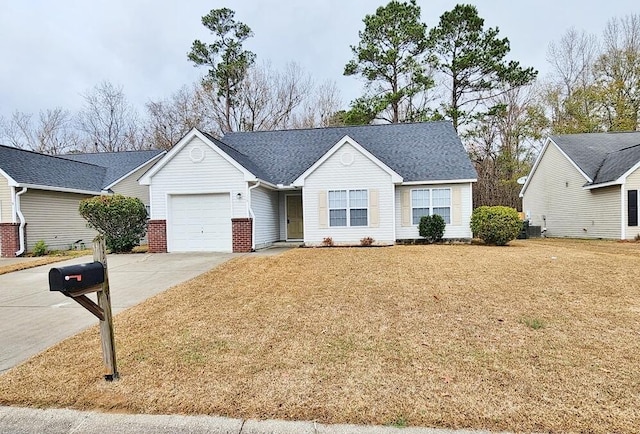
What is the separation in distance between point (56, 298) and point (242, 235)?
6870 mm

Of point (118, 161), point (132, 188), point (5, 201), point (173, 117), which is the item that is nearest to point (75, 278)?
point (5, 201)

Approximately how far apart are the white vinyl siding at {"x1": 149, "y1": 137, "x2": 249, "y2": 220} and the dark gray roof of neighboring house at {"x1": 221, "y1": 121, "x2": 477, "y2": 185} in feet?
4.49

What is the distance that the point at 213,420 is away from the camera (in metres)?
3.09

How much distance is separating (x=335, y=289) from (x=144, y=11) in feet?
57.6

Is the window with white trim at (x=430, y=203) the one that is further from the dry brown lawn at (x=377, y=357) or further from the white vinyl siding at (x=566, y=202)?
the white vinyl siding at (x=566, y=202)

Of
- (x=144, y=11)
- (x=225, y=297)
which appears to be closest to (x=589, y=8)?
(x=144, y=11)

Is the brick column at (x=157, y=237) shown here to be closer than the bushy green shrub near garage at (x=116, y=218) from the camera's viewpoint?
No

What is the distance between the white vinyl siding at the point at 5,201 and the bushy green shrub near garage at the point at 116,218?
11.7 ft

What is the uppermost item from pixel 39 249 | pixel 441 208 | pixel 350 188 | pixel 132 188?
pixel 132 188

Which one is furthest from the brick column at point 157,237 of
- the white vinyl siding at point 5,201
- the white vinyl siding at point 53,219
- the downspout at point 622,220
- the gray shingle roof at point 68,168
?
the downspout at point 622,220

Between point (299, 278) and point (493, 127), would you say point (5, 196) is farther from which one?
point (493, 127)

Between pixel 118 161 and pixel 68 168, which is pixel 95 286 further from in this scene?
pixel 118 161

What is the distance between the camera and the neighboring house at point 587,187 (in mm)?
16641

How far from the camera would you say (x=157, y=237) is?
1428 cm
